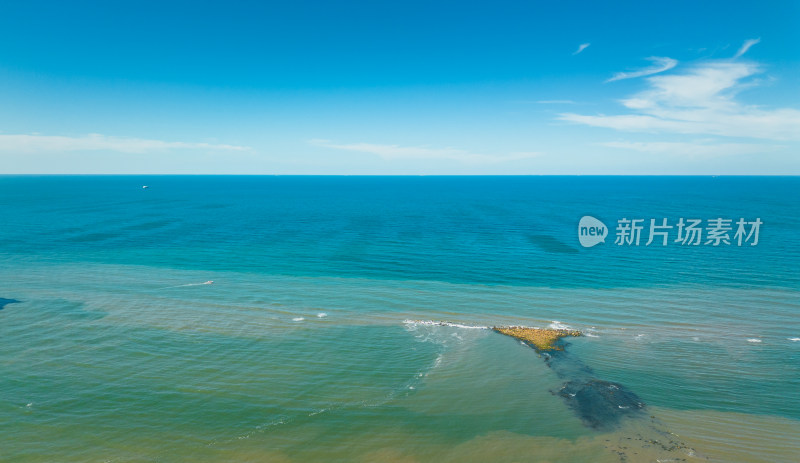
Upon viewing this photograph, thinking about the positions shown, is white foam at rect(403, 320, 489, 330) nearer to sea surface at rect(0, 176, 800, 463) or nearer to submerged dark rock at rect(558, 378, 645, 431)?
sea surface at rect(0, 176, 800, 463)

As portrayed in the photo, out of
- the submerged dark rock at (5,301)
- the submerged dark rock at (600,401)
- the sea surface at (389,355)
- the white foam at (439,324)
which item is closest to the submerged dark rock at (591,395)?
the submerged dark rock at (600,401)

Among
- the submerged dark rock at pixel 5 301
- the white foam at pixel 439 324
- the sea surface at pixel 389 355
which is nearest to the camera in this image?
the sea surface at pixel 389 355

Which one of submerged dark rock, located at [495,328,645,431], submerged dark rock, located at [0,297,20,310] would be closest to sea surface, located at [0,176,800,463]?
submerged dark rock, located at [495,328,645,431]

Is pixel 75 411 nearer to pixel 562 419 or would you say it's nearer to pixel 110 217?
pixel 562 419

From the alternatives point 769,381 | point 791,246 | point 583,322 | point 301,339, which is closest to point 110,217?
point 301,339

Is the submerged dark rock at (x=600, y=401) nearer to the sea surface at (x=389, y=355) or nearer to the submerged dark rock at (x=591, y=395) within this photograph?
the submerged dark rock at (x=591, y=395)

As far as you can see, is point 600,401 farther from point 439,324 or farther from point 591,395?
point 439,324

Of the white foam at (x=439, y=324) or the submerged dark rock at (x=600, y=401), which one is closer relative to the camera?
the submerged dark rock at (x=600, y=401)

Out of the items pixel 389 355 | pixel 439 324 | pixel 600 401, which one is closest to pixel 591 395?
pixel 600 401
